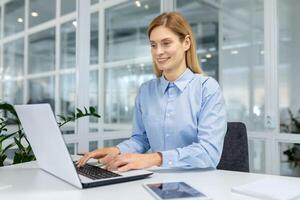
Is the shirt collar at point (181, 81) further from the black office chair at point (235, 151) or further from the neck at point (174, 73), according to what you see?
the black office chair at point (235, 151)

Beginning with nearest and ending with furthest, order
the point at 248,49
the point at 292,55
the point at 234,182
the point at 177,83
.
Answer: the point at 234,182 → the point at 177,83 → the point at 292,55 → the point at 248,49

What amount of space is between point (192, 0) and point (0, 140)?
258cm

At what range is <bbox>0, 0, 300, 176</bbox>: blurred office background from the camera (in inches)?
106

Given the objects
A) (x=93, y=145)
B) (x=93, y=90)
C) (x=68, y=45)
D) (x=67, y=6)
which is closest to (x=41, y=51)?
(x=68, y=45)

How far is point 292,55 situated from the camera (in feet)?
9.09

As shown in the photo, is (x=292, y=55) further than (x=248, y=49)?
No

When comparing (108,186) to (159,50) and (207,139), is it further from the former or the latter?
(159,50)

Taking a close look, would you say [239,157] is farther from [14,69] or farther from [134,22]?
[134,22]

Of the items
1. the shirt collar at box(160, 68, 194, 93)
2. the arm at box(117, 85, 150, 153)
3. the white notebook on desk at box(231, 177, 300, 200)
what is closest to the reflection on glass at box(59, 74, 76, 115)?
the arm at box(117, 85, 150, 153)

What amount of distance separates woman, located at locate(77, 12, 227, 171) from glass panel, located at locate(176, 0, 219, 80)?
1802 millimetres

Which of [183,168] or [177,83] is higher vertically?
[177,83]

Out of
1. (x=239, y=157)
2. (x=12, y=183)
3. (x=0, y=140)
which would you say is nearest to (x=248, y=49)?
(x=239, y=157)

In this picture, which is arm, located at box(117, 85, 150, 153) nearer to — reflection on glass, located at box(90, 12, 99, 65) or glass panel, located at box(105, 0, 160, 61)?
reflection on glass, located at box(90, 12, 99, 65)

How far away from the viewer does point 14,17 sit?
2689 millimetres
